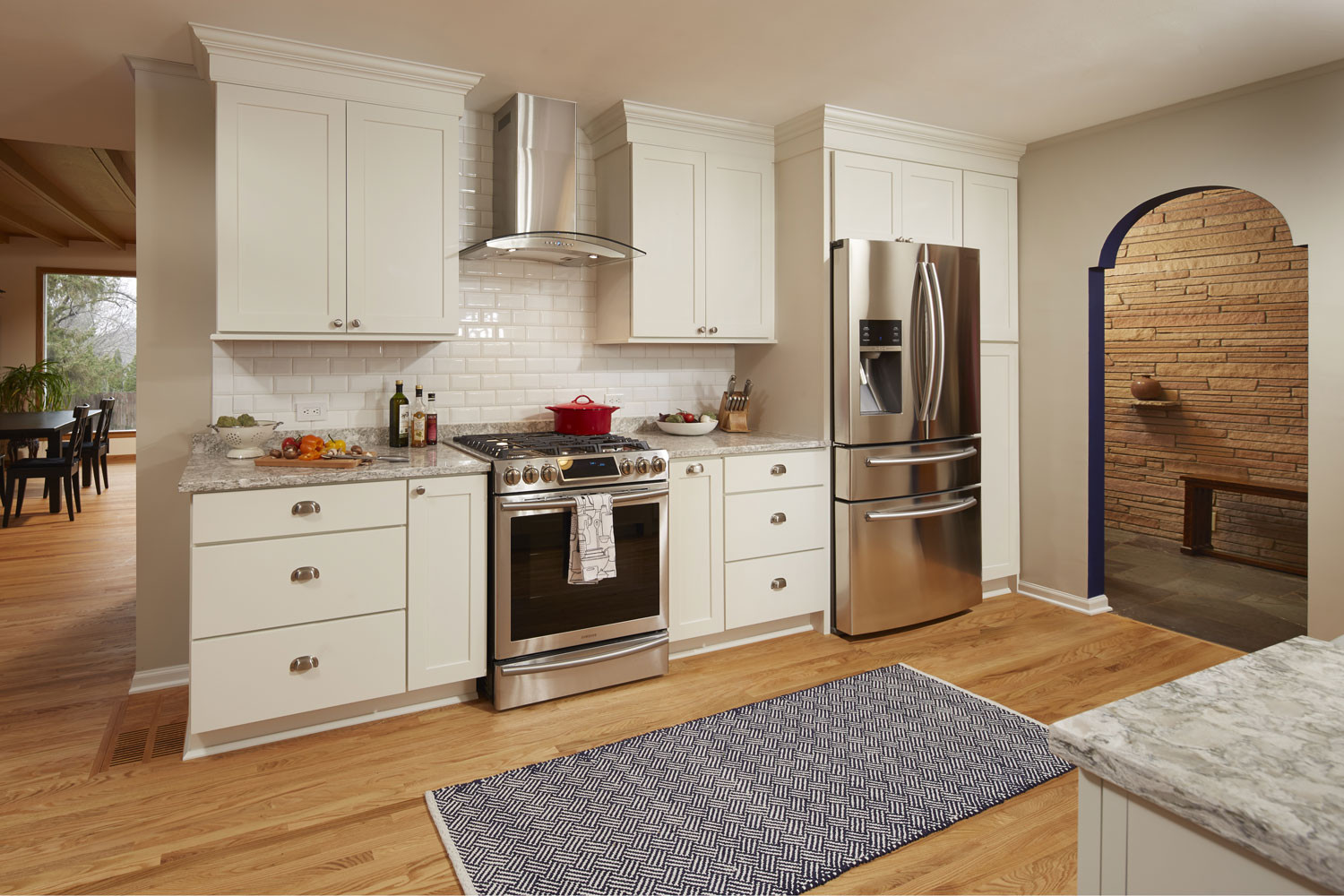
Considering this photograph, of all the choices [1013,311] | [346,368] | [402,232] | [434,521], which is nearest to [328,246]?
[402,232]

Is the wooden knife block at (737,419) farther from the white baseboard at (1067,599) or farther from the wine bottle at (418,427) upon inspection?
the white baseboard at (1067,599)

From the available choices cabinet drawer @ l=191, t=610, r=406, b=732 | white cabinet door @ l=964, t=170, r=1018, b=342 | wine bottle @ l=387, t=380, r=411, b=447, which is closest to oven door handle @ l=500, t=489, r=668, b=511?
cabinet drawer @ l=191, t=610, r=406, b=732

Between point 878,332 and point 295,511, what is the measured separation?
2.72m

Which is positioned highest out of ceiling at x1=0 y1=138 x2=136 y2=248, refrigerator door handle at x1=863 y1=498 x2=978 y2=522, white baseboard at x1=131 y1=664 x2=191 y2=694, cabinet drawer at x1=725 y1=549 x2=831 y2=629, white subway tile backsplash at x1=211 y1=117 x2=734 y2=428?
ceiling at x1=0 y1=138 x2=136 y2=248

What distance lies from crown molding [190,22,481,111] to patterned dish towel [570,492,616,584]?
1.80m

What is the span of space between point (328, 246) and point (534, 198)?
93cm

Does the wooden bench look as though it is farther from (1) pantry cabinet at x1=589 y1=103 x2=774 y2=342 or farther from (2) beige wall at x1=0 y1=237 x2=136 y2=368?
(2) beige wall at x1=0 y1=237 x2=136 y2=368

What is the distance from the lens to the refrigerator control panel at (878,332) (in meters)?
3.91

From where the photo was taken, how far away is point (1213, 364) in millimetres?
5652

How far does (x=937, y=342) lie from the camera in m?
4.04

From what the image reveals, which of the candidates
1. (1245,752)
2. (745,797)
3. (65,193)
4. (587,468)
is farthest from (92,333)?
(1245,752)

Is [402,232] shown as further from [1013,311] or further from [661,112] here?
[1013,311]

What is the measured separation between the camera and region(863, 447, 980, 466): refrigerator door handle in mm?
3945

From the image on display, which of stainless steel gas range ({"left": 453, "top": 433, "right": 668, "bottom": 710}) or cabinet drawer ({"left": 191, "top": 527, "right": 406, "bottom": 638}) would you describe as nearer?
cabinet drawer ({"left": 191, "top": 527, "right": 406, "bottom": 638})
